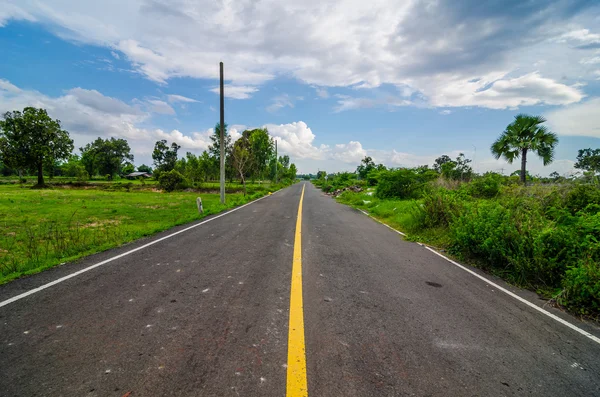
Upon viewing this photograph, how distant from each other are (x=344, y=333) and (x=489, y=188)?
11863 millimetres

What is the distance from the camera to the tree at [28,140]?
3644cm

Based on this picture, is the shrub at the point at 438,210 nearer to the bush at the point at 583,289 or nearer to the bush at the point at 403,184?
the bush at the point at 583,289

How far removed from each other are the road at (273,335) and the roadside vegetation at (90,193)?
226 centimetres

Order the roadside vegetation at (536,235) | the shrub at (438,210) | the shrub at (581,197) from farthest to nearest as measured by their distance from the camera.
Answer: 1. the shrub at (438,210)
2. the shrub at (581,197)
3. the roadside vegetation at (536,235)

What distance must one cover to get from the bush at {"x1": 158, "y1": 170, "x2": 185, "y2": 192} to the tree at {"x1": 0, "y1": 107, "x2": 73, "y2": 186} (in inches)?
689

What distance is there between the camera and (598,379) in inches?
91.7

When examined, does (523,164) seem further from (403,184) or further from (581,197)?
(581,197)

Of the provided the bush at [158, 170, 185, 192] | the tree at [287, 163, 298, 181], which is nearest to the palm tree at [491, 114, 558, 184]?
the bush at [158, 170, 185, 192]

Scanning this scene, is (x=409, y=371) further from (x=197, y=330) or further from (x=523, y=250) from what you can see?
(x=523, y=250)

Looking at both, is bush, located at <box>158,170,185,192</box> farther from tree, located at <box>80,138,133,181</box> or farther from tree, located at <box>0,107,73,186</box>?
tree, located at <box>80,138,133,181</box>

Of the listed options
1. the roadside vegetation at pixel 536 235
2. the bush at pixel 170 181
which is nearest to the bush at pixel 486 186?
the roadside vegetation at pixel 536 235

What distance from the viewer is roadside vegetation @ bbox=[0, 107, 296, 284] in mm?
6584

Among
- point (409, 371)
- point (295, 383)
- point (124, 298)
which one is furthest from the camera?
point (124, 298)

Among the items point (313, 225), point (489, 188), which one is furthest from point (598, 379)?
point (489, 188)
